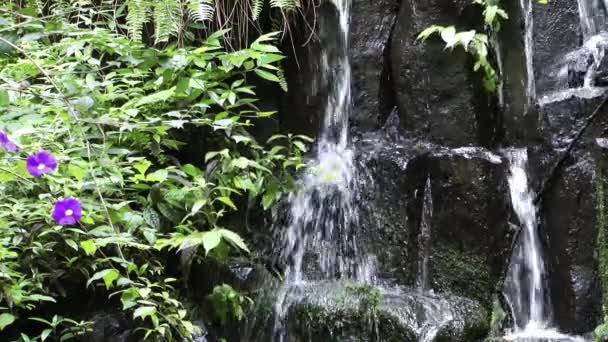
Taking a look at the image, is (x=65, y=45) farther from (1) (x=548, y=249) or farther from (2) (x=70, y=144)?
(1) (x=548, y=249)

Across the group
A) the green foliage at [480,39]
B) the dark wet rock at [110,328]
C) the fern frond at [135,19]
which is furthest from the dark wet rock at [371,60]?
the dark wet rock at [110,328]

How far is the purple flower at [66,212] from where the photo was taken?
1.86 m

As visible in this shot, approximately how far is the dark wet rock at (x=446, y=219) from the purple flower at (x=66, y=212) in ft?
6.16

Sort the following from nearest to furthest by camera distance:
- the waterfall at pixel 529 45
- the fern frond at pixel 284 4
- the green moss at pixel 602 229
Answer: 1. the green moss at pixel 602 229
2. the fern frond at pixel 284 4
3. the waterfall at pixel 529 45

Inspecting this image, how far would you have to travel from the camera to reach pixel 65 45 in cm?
298

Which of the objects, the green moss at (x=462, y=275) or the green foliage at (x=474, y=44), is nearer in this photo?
the green moss at (x=462, y=275)

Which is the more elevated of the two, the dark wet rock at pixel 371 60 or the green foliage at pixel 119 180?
the dark wet rock at pixel 371 60

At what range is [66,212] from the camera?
187cm

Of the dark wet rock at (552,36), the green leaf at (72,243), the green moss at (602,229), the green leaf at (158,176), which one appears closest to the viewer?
the green leaf at (72,243)

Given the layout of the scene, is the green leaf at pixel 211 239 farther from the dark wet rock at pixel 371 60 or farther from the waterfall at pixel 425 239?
the dark wet rock at pixel 371 60

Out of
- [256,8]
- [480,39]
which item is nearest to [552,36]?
[480,39]

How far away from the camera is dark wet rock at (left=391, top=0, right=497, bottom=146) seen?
336cm

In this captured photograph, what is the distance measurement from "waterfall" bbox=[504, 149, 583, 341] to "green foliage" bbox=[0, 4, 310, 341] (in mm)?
1292

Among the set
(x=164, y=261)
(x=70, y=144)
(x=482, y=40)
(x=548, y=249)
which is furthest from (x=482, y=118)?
(x=70, y=144)
